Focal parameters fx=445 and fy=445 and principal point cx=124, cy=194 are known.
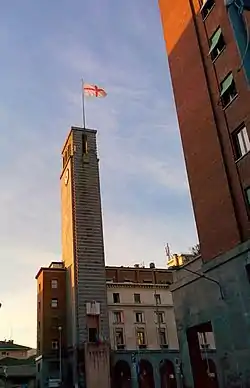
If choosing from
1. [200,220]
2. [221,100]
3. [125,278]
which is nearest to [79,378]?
[125,278]

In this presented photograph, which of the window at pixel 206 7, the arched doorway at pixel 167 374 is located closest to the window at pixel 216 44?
the window at pixel 206 7

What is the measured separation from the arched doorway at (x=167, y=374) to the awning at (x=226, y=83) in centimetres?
5045

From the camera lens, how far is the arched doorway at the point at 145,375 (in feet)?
202

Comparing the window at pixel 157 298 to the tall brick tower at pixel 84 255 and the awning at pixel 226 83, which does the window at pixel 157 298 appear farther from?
the awning at pixel 226 83

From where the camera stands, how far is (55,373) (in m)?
61.4

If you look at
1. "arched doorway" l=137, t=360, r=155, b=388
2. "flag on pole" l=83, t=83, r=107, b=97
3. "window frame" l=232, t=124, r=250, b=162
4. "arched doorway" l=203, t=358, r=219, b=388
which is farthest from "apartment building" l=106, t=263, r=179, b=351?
"window frame" l=232, t=124, r=250, b=162

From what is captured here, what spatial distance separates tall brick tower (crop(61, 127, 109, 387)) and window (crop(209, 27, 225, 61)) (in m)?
42.8

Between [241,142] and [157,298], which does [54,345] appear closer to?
[157,298]

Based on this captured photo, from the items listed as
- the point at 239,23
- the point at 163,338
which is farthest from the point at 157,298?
the point at 239,23

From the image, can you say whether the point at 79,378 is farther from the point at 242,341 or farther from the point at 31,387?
the point at 242,341

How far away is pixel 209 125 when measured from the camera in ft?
78.4

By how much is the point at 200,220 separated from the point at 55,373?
46172mm

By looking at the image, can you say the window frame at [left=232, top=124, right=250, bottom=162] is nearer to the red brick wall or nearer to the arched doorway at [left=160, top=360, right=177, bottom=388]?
the red brick wall

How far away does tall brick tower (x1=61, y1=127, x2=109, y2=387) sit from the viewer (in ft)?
189
